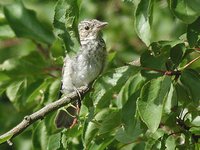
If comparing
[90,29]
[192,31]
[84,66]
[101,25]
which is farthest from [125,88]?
[90,29]

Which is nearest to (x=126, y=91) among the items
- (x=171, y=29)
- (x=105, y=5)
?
(x=171, y=29)

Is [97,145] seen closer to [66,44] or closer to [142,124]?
[142,124]

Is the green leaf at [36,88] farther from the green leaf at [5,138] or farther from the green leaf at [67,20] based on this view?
the green leaf at [67,20]

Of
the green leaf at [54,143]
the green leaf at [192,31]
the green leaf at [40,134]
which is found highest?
the green leaf at [192,31]

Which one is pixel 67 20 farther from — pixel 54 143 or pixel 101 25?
pixel 101 25

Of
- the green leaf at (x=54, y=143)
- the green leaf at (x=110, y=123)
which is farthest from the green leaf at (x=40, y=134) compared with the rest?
the green leaf at (x=110, y=123)
